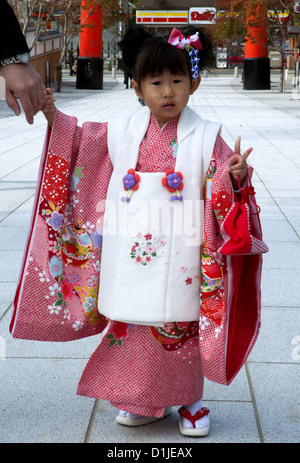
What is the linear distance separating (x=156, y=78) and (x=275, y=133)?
355 inches

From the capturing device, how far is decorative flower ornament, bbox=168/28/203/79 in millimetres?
2328

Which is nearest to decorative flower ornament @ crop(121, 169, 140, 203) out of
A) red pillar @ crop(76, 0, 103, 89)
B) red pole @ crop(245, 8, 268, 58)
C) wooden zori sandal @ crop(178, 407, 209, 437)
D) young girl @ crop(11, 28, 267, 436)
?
young girl @ crop(11, 28, 267, 436)

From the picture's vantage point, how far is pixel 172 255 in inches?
90.7

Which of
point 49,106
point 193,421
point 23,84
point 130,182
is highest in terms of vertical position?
point 23,84

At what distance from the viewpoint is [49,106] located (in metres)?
2.35

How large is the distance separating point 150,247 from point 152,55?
60 cm

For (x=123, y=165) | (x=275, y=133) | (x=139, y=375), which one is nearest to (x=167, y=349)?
(x=139, y=375)

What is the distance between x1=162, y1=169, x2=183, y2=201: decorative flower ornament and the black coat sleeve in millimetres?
568

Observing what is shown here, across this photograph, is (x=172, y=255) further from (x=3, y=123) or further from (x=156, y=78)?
A: (x=3, y=123)

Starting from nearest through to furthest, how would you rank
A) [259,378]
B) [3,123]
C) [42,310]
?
[42,310], [259,378], [3,123]

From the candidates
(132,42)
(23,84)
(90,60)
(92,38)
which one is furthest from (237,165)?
(92,38)

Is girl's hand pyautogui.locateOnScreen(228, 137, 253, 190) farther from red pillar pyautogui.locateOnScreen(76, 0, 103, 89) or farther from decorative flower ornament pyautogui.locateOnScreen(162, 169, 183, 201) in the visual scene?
red pillar pyautogui.locateOnScreen(76, 0, 103, 89)

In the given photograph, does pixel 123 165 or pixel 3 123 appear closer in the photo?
pixel 123 165

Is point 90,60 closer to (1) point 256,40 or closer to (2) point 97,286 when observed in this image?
(1) point 256,40
